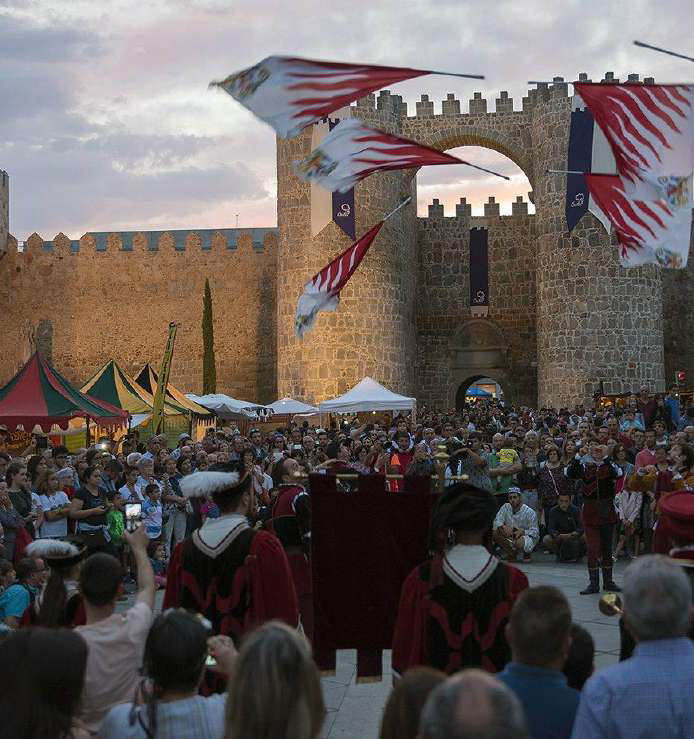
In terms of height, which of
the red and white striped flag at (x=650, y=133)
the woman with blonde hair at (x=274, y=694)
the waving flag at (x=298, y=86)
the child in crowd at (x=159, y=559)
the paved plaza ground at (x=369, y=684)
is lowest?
the paved plaza ground at (x=369, y=684)

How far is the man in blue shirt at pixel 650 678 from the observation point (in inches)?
111

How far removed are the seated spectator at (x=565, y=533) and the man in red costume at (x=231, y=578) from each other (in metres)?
7.92

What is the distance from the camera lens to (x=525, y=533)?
467 inches

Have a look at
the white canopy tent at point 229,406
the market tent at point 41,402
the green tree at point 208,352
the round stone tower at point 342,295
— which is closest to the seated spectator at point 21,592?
the market tent at point 41,402

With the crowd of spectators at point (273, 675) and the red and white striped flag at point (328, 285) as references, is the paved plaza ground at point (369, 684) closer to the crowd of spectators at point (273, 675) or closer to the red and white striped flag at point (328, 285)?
the crowd of spectators at point (273, 675)

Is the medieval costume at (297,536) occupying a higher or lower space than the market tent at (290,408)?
lower

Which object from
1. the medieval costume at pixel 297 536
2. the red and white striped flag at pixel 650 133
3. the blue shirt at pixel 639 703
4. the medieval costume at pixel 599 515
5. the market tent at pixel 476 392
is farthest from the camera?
the market tent at pixel 476 392

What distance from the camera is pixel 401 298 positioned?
29.1 metres

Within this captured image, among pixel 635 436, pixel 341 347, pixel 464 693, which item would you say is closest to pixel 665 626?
pixel 464 693

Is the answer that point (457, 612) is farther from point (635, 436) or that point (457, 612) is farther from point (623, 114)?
point (635, 436)

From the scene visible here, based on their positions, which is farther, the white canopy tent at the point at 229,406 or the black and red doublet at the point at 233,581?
the white canopy tent at the point at 229,406

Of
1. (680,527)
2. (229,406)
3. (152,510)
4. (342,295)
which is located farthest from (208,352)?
(680,527)

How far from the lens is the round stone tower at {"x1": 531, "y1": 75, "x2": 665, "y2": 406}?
2720 centimetres

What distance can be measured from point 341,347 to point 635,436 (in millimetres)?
15059
